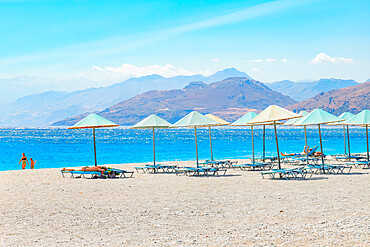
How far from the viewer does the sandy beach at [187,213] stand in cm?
701

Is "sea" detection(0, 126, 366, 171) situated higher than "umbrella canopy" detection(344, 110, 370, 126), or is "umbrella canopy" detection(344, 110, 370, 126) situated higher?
"umbrella canopy" detection(344, 110, 370, 126)

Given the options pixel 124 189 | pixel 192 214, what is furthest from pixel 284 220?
pixel 124 189

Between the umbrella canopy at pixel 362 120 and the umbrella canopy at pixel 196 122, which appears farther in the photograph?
the umbrella canopy at pixel 362 120

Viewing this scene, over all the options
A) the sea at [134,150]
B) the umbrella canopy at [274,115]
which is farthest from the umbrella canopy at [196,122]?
the sea at [134,150]

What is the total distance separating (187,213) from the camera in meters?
9.34

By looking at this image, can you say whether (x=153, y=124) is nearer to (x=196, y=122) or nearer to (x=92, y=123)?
(x=196, y=122)

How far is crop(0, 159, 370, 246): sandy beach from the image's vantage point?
7.01 m

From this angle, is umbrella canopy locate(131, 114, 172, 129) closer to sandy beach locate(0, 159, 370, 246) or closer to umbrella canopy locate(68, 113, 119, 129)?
umbrella canopy locate(68, 113, 119, 129)

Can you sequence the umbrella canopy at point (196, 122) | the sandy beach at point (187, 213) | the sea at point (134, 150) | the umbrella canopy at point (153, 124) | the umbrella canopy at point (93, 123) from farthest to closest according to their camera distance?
the sea at point (134, 150)
the umbrella canopy at point (153, 124)
the umbrella canopy at point (196, 122)
the umbrella canopy at point (93, 123)
the sandy beach at point (187, 213)

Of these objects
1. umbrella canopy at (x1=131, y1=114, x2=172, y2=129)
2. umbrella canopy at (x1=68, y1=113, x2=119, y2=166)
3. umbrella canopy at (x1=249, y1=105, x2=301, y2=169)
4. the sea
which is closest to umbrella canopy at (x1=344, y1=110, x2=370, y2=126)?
umbrella canopy at (x1=249, y1=105, x2=301, y2=169)

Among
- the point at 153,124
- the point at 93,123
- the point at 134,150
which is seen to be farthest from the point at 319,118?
the point at 134,150

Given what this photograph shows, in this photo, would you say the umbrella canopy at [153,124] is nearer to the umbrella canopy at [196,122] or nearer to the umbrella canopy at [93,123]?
the umbrella canopy at [196,122]

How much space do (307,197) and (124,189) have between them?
535 centimetres

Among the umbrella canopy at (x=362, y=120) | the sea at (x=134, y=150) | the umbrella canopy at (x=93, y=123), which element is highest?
the umbrella canopy at (x=93, y=123)
